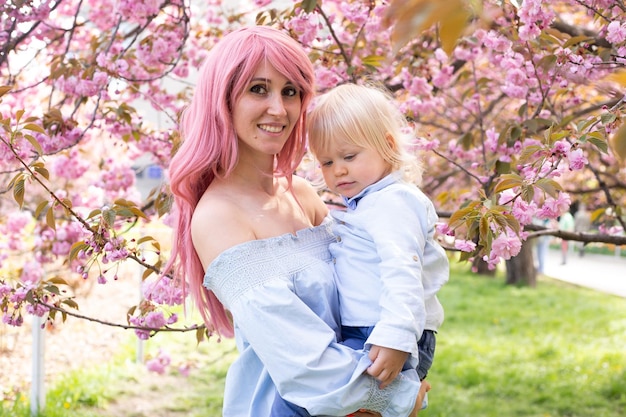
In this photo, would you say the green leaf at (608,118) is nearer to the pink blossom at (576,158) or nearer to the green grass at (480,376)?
the pink blossom at (576,158)

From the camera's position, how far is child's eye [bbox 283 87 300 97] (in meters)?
1.86

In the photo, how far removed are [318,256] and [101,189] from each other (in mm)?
2822

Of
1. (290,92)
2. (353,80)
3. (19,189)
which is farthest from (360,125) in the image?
(353,80)

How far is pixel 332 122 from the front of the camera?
6.00ft

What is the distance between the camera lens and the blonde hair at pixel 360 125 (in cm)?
181

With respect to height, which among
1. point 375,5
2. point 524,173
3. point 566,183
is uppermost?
point 375,5

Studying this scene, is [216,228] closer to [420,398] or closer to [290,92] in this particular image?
[290,92]

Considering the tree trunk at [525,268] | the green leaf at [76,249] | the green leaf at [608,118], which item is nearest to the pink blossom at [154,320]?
the green leaf at [76,249]

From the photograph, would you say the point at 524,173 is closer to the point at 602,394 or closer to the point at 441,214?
the point at 441,214

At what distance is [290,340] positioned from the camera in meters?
1.59

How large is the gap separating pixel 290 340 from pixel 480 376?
4219mm

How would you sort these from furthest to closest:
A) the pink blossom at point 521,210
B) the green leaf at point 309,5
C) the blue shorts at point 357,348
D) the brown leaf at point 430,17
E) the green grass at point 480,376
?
the green grass at point 480,376, the green leaf at point 309,5, the pink blossom at point 521,210, the blue shorts at point 357,348, the brown leaf at point 430,17

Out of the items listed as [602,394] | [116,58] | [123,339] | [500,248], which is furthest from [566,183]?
[500,248]

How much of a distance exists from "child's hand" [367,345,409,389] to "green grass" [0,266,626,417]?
2.79 m
